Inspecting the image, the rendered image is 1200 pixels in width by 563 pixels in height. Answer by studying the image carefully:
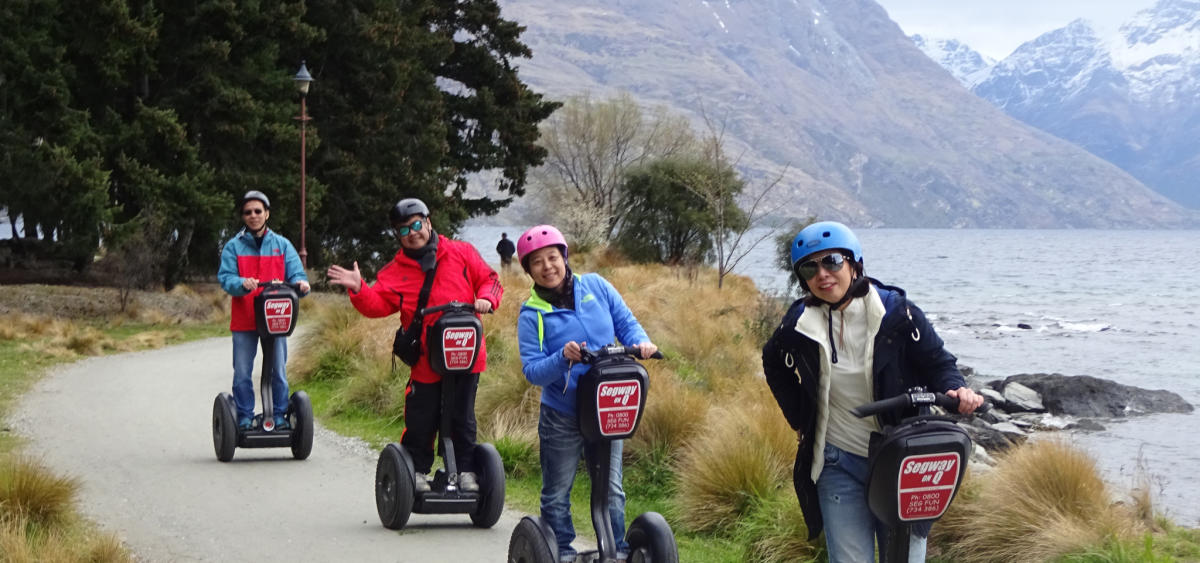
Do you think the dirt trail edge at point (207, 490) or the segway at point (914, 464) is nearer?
the segway at point (914, 464)

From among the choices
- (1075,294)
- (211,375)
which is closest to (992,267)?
(1075,294)

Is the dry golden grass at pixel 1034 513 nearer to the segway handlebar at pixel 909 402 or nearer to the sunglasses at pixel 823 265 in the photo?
the segway handlebar at pixel 909 402

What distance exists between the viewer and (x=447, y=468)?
24.0ft

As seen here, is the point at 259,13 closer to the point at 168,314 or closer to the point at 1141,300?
the point at 168,314

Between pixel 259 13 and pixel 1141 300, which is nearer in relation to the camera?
pixel 259 13

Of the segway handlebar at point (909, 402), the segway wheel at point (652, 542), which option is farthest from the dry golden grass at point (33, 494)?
the segway handlebar at point (909, 402)

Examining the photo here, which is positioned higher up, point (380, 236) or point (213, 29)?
point (213, 29)

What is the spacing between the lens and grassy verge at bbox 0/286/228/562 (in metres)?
6.14

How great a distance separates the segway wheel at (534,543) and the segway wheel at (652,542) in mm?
358

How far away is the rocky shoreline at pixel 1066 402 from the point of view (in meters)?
23.4

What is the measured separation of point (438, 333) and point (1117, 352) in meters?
35.2

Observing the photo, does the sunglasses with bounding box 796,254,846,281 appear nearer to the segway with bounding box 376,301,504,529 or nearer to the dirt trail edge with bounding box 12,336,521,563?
the segway with bounding box 376,301,504,529

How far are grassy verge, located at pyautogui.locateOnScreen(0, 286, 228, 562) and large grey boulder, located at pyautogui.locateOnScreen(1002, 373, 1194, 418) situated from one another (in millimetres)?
16842

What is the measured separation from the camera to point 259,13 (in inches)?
1080
